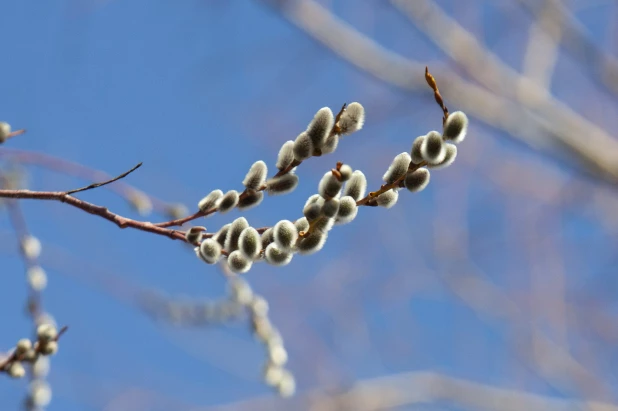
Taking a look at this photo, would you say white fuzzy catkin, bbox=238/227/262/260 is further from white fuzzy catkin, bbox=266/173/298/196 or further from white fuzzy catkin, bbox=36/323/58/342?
white fuzzy catkin, bbox=36/323/58/342

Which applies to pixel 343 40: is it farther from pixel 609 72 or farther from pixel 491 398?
pixel 491 398

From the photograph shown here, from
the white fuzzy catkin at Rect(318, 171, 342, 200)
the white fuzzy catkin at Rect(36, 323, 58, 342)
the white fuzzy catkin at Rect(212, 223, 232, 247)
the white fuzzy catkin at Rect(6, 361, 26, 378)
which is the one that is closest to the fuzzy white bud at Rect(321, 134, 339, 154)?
the white fuzzy catkin at Rect(318, 171, 342, 200)

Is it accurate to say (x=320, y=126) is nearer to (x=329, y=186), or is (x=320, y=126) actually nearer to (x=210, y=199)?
(x=329, y=186)

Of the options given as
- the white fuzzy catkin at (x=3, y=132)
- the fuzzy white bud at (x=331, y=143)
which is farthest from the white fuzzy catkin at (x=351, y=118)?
the white fuzzy catkin at (x=3, y=132)

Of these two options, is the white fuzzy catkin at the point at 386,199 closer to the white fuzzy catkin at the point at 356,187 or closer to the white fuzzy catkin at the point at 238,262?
the white fuzzy catkin at the point at 356,187

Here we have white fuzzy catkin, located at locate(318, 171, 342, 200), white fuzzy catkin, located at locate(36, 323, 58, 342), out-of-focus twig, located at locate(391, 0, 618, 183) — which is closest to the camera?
white fuzzy catkin, located at locate(318, 171, 342, 200)

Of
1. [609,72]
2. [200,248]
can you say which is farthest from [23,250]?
[609,72]
